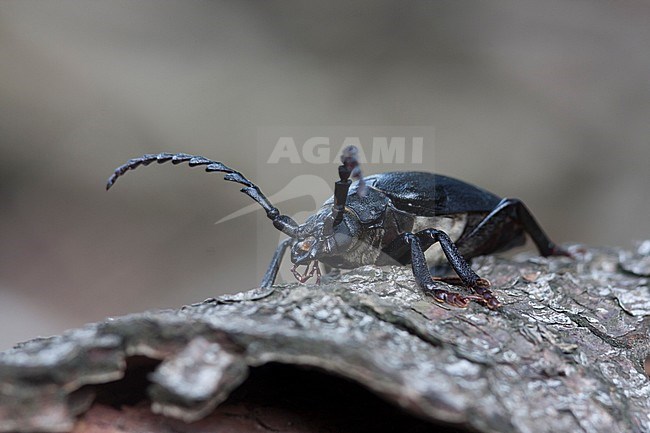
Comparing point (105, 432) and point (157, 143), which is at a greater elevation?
point (157, 143)

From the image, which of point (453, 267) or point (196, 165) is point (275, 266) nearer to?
point (196, 165)

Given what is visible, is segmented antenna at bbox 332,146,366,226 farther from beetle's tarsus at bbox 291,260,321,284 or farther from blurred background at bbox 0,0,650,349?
blurred background at bbox 0,0,650,349

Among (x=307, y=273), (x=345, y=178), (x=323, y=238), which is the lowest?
(x=307, y=273)

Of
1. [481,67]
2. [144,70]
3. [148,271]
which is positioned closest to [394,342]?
[148,271]

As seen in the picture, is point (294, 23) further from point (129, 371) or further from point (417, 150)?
point (129, 371)

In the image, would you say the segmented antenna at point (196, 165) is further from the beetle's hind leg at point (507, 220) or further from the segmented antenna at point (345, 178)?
the beetle's hind leg at point (507, 220)

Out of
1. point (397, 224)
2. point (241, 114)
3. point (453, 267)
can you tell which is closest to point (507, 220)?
point (397, 224)

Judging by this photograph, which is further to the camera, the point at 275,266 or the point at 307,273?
the point at 275,266
